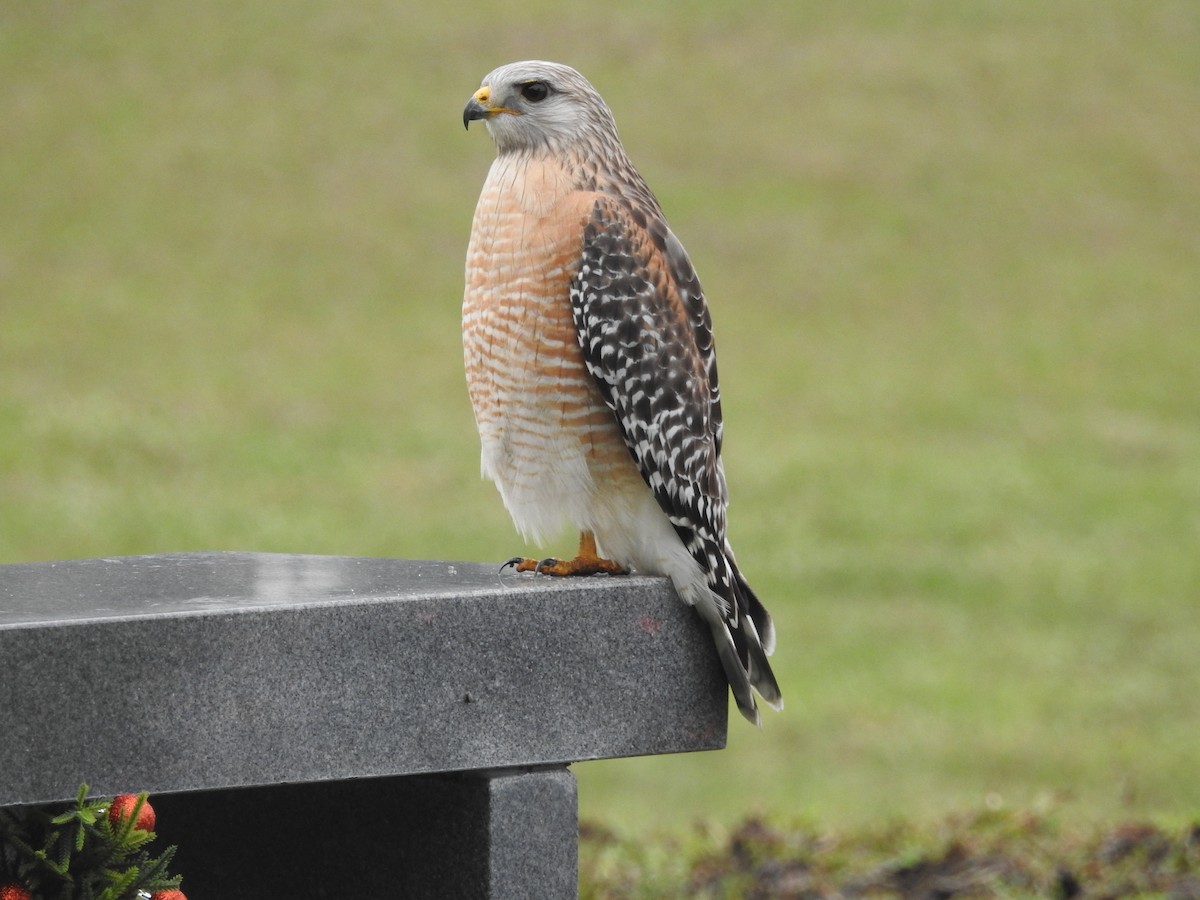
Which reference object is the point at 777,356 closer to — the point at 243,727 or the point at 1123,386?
the point at 1123,386

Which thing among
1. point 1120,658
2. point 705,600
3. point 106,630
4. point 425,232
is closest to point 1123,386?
point 1120,658

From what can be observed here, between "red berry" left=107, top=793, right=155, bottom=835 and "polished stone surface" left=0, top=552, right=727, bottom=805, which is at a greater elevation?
"polished stone surface" left=0, top=552, right=727, bottom=805

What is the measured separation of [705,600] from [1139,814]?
4.98 meters

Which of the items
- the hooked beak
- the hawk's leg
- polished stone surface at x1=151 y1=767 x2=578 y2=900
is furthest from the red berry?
the hooked beak

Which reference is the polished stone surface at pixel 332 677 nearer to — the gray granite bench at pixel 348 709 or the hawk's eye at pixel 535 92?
the gray granite bench at pixel 348 709

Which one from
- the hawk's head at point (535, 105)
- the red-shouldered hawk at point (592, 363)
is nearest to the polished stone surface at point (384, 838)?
the red-shouldered hawk at point (592, 363)

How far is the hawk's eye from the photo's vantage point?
4.54 meters

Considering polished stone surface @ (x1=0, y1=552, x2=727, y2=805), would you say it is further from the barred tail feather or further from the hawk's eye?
the hawk's eye

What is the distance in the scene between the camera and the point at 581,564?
4500 millimetres

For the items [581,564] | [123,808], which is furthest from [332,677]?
[581,564]

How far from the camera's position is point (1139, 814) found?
858cm

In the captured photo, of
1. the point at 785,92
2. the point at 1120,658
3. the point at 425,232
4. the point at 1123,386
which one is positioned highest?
the point at 785,92

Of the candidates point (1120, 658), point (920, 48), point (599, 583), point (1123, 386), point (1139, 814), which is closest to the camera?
point (599, 583)

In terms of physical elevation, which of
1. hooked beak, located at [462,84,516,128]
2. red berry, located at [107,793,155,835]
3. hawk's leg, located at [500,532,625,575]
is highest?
hooked beak, located at [462,84,516,128]
